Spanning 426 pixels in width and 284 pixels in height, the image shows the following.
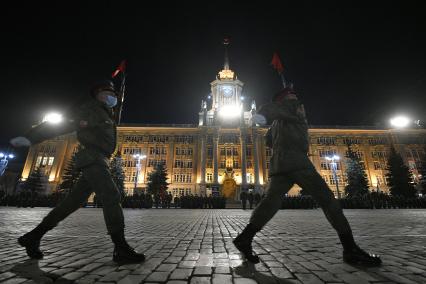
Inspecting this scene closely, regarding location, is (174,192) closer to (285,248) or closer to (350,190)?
(350,190)

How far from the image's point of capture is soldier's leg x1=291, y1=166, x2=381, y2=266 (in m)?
2.55

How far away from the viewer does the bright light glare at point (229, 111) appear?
61156 millimetres

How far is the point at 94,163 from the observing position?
282 cm

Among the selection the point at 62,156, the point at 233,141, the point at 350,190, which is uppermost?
the point at 233,141

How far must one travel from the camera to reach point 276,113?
3164 millimetres

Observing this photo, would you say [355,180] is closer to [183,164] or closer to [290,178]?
[183,164]

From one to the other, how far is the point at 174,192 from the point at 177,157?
325 inches

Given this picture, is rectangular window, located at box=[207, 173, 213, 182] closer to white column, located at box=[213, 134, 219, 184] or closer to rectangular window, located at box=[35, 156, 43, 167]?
white column, located at box=[213, 134, 219, 184]

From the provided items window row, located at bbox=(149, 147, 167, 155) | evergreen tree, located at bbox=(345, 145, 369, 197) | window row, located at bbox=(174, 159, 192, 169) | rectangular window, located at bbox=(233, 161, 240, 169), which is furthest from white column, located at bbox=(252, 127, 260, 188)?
window row, located at bbox=(149, 147, 167, 155)

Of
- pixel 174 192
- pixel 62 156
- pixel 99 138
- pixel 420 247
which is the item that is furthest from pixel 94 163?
pixel 62 156

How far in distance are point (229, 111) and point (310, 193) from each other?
59546 millimetres

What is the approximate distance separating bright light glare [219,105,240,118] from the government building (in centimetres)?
106

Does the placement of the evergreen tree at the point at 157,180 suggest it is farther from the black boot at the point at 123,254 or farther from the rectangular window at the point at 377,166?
the rectangular window at the point at 377,166

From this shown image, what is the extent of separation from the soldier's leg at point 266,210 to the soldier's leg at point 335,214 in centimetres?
18
